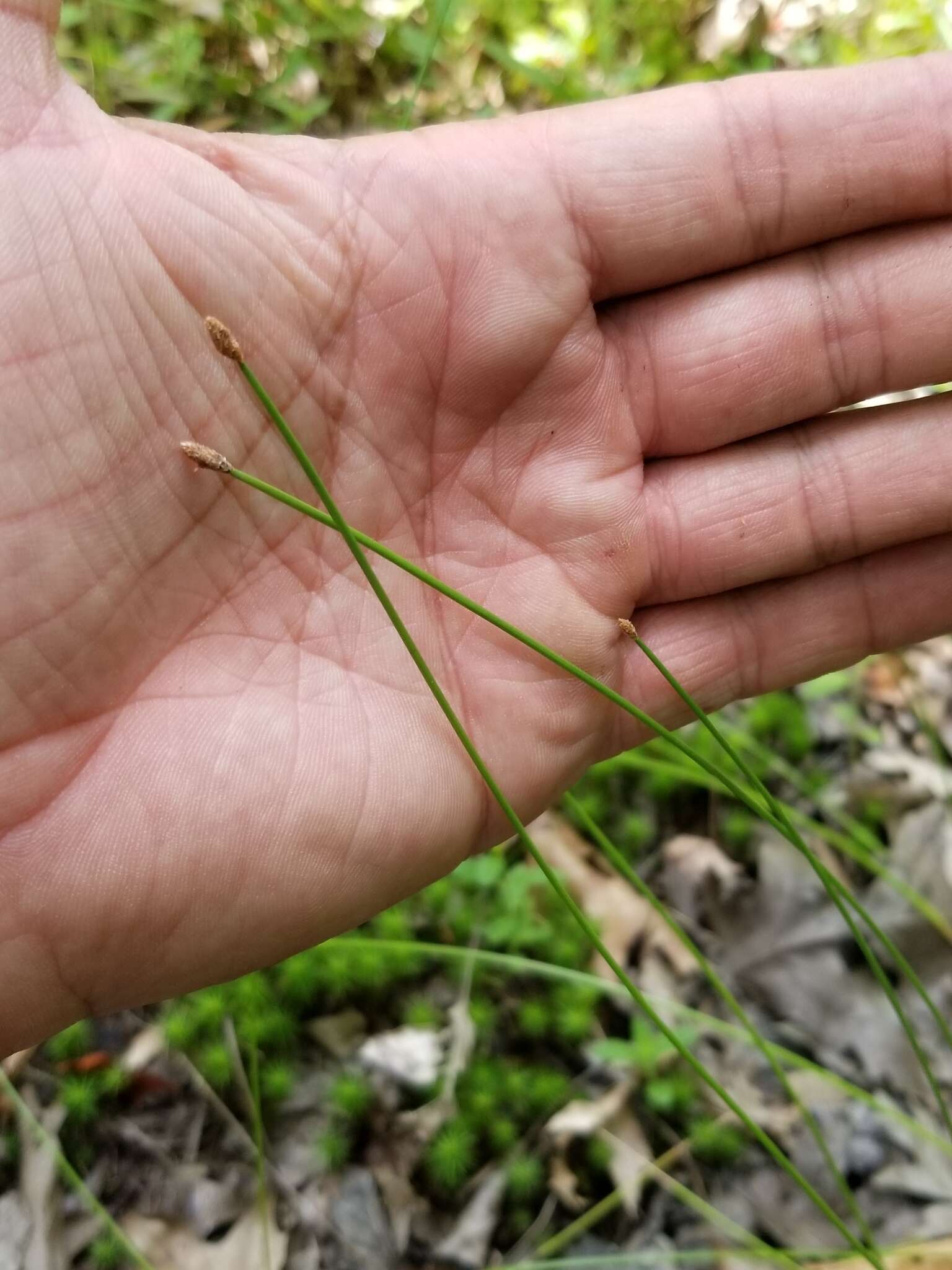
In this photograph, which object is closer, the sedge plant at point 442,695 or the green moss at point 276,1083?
the sedge plant at point 442,695

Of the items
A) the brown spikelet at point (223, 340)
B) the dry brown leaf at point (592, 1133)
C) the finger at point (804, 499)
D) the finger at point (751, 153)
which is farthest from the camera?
the dry brown leaf at point (592, 1133)

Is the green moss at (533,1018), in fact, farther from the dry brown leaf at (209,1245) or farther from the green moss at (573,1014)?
the dry brown leaf at (209,1245)

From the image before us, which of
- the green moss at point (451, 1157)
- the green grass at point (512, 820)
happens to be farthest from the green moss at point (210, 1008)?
the green moss at point (451, 1157)

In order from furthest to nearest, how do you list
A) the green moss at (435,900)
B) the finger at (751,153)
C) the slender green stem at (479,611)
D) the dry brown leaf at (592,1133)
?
1. the green moss at (435,900)
2. the dry brown leaf at (592,1133)
3. the finger at (751,153)
4. the slender green stem at (479,611)

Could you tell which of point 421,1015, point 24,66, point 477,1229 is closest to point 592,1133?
point 477,1229

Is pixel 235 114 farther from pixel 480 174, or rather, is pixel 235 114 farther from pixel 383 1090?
pixel 383 1090

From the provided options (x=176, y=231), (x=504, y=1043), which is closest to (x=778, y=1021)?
(x=504, y=1043)
